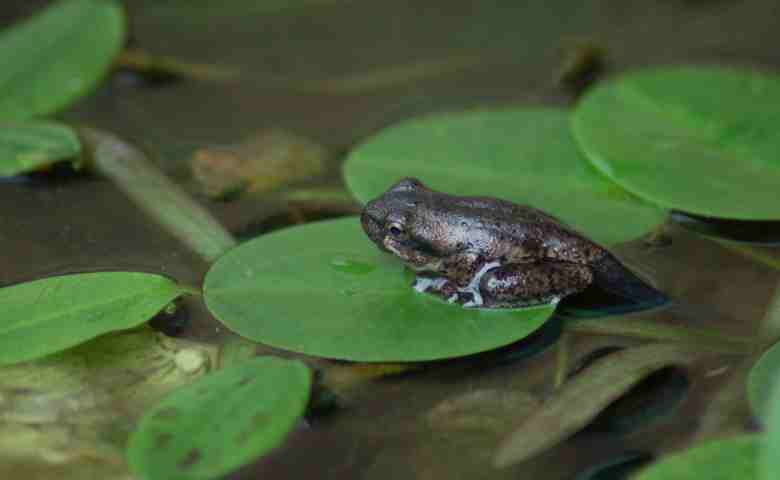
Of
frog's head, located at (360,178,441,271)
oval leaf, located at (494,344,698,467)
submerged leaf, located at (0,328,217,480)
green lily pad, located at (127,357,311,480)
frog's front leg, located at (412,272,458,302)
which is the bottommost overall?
submerged leaf, located at (0,328,217,480)

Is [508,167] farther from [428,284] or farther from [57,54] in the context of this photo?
[57,54]

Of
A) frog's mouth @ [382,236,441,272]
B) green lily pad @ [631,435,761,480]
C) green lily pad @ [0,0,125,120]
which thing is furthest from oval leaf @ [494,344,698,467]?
green lily pad @ [0,0,125,120]

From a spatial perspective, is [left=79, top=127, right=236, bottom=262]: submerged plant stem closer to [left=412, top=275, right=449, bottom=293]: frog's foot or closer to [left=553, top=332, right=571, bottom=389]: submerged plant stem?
[left=412, top=275, right=449, bottom=293]: frog's foot

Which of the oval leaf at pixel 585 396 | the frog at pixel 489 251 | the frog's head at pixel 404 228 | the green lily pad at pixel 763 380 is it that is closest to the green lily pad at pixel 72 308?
the frog's head at pixel 404 228

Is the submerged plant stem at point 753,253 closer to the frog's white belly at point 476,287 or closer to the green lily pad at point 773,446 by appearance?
the frog's white belly at point 476,287

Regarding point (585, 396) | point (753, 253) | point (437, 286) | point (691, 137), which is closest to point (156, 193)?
point (437, 286)

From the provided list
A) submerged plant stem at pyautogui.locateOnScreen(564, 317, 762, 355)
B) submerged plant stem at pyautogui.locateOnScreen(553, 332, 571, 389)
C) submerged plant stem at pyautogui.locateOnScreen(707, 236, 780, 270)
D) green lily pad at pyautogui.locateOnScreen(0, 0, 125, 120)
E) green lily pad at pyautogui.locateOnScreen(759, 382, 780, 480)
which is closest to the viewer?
green lily pad at pyautogui.locateOnScreen(759, 382, 780, 480)
